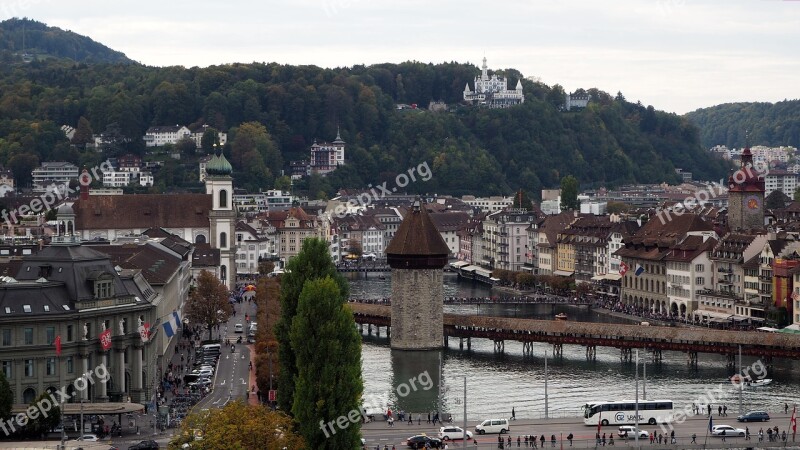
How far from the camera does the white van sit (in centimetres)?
5400

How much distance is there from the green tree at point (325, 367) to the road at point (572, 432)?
4.01 meters

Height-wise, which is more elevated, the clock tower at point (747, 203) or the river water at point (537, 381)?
the clock tower at point (747, 203)

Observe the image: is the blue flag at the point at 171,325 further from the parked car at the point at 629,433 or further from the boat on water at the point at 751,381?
the boat on water at the point at 751,381

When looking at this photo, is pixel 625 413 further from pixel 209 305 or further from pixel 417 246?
pixel 209 305

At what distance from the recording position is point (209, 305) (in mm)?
88562

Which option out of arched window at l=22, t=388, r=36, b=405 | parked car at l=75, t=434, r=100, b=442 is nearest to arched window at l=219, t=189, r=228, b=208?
arched window at l=22, t=388, r=36, b=405

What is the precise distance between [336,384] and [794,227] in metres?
65.2

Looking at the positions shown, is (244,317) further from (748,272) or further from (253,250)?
(253,250)

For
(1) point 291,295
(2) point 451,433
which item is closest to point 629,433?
(2) point 451,433

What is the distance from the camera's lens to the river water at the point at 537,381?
64.2 metres

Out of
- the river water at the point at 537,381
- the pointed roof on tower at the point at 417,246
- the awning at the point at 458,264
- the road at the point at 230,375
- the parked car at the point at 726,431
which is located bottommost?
the river water at the point at 537,381

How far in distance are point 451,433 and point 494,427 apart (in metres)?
1.78

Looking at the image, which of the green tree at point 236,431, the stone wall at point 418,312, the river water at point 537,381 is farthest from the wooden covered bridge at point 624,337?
the green tree at point 236,431

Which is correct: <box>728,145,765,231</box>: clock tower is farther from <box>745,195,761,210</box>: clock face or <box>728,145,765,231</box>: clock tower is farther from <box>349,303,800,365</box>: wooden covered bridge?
<box>349,303,800,365</box>: wooden covered bridge
